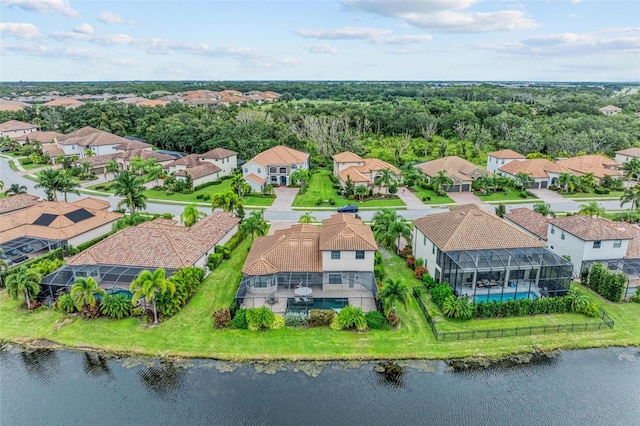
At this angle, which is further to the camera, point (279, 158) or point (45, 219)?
point (279, 158)

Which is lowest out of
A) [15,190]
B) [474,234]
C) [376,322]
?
[376,322]

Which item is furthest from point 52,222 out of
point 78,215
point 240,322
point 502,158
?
point 502,158

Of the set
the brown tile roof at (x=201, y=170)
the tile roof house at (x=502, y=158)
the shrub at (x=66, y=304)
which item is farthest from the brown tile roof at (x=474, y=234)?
the tile roof house at (x=502, y=158)

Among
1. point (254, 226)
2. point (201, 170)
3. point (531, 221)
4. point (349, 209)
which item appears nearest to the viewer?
point (254, 226)

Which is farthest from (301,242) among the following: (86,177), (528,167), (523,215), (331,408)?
(86,177)

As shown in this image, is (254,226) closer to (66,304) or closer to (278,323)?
(278,323)

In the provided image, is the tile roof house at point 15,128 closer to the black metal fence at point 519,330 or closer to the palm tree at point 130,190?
the palm tree at point 130,190

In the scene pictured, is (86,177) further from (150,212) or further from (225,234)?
(225,234)
